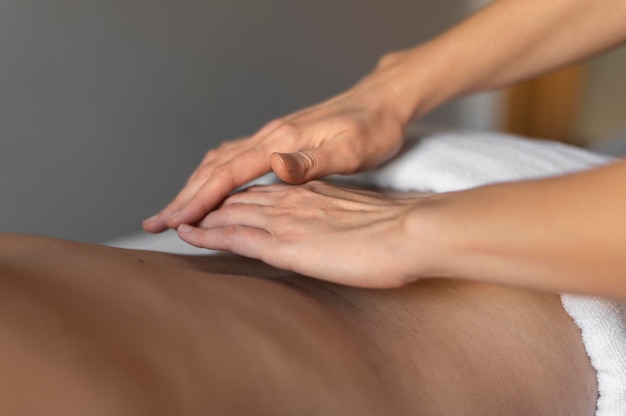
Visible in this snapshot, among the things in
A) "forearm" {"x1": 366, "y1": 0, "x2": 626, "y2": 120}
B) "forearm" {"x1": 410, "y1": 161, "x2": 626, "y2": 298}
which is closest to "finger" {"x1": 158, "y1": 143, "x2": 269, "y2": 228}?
"forearm" {"x1": 366, "y1": 0, "x2": 626, "y2": 120}

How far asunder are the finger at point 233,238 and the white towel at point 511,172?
0.29 m

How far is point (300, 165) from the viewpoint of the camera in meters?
0.93

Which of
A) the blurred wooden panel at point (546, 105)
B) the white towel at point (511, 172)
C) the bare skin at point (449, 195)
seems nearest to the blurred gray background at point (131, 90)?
the bare skin at point (449, 195)

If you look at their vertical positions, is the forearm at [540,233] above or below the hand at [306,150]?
below

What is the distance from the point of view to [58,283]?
1.91ft

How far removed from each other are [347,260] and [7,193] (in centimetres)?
118

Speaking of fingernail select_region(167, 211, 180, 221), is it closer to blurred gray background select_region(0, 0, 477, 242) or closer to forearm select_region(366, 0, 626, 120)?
forearm select_region(366, 0, 626, 120)

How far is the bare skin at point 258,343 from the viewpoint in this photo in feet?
1.70

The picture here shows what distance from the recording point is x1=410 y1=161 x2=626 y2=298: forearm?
0.59m

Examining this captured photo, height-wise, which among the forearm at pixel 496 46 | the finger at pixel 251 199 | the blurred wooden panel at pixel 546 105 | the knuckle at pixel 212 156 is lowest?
the blurred wooden panel at pixel 546 105

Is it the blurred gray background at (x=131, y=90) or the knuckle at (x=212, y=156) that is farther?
the blurred gray background at (x=131, y=90)

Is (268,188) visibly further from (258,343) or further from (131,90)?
(131,90)

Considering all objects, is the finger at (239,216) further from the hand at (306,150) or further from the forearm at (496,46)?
the forearm at (496,46)

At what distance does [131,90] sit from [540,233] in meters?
1.41
